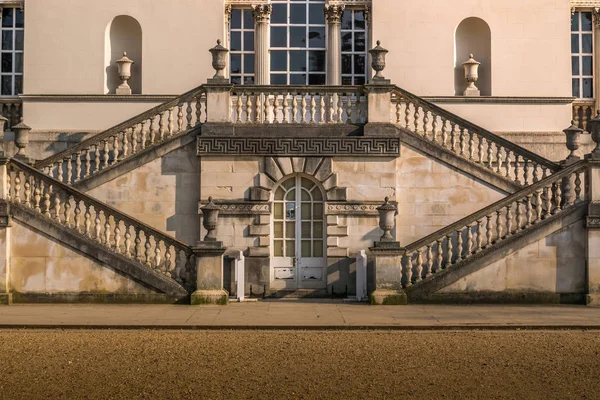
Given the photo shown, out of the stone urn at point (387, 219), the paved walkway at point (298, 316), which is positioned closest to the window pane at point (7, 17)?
the paved walkway at point (298, 316)

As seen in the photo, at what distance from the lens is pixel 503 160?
23.4 meters

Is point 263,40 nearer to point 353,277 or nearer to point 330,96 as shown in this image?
point 330,96

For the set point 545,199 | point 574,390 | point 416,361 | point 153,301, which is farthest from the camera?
point 545,199

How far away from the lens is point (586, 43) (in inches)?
1120

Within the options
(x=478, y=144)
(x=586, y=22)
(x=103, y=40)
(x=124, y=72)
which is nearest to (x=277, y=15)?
(x=124, y=72)

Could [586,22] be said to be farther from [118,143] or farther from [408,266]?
[118,143]

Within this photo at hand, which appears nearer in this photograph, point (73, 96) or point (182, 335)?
point (182, 335)

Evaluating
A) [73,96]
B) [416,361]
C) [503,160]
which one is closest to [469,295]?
[503,160]

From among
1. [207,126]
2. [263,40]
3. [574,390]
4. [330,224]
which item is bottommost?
[574,390]

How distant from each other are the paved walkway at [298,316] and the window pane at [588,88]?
9.64 metres

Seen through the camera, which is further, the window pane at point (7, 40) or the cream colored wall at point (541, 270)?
the window pane at point (7, 40)

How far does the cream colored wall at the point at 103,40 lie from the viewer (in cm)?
2694

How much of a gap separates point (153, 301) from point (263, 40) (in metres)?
9.57

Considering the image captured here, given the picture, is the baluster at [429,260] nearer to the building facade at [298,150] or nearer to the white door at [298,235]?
the building facade at [298,150]
